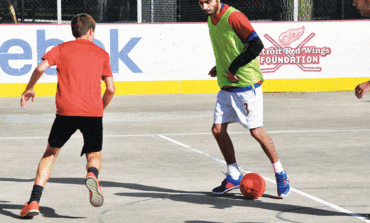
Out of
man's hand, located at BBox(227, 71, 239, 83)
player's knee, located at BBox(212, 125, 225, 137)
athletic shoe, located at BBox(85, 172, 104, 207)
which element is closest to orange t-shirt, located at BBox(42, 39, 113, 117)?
athletic shoe, located at BBox(85, 172, 104, 207)

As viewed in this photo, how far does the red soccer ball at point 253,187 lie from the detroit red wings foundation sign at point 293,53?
41.1ft

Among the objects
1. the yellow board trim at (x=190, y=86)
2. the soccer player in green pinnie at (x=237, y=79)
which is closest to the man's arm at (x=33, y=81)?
the soccer player in green pinnie at (x=237, y=79)

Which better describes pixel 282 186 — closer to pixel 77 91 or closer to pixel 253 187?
Answer: pixel 253 187

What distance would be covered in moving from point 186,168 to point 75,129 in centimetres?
246

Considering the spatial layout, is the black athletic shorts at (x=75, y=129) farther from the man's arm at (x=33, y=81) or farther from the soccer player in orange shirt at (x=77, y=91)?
the man's arm at (x=33, y=81)

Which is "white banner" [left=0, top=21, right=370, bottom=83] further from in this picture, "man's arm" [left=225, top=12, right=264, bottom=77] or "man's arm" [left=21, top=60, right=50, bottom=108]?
"man's arm" [left=21, top=60, right=50, bottom=108]

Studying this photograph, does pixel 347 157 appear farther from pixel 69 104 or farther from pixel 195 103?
pixel 195 103

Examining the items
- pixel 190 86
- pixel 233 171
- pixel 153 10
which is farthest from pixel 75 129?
pixel 153 10

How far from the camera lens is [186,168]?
26.8 ft

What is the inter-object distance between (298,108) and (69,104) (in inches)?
396

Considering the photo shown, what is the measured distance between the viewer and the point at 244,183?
6520 mm

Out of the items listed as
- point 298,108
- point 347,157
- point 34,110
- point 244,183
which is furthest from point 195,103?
point 244,183

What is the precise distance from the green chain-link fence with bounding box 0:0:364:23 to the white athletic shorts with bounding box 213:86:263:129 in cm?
1285

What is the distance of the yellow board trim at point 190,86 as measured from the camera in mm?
18188
